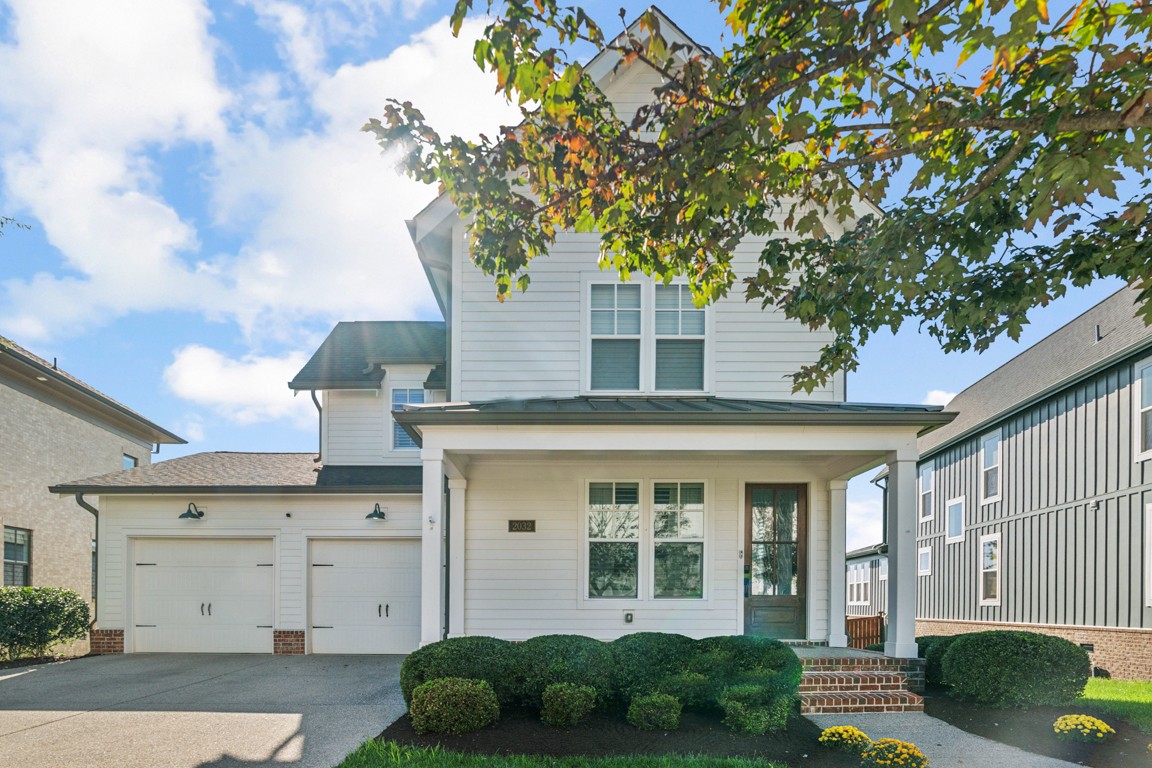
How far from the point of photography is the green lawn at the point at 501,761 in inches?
232

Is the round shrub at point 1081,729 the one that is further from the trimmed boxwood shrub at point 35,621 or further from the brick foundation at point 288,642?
the trimmed boxwood shrub at point 35,621

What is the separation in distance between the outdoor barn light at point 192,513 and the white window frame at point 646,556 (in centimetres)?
665

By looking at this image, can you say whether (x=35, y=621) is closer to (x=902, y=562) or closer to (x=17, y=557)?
(x=17, y=557)

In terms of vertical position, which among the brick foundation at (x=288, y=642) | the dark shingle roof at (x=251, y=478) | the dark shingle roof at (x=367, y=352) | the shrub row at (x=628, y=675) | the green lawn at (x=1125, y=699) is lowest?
the brick foundation at (x=288, y=642)

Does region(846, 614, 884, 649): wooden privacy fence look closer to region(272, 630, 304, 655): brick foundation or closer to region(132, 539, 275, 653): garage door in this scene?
region(272, 630, 304, 655): brick foundation

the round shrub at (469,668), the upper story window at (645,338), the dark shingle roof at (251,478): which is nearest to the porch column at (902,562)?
the upper story window at (645,338)

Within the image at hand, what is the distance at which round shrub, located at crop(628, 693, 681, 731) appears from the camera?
6906 millimetres

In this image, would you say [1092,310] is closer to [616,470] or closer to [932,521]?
[932,521]

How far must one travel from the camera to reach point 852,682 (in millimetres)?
8227

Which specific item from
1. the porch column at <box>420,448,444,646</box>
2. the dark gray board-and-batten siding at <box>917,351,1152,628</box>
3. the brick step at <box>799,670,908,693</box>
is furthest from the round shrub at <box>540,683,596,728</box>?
the dark gray board-and-batten siding at <box>917,351,1152,628</box>

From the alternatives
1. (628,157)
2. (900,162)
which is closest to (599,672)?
(628,157)

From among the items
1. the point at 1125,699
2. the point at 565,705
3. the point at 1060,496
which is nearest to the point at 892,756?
the point at 565,705

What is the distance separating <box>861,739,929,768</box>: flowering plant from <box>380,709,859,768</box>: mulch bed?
0.48ft

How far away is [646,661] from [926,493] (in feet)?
59.5
